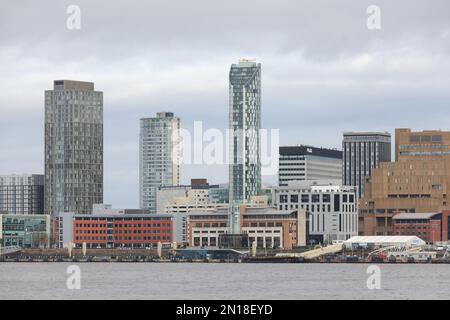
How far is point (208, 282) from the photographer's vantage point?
5089 inches

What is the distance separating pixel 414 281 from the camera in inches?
5128

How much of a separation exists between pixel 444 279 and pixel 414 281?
7493 mm
